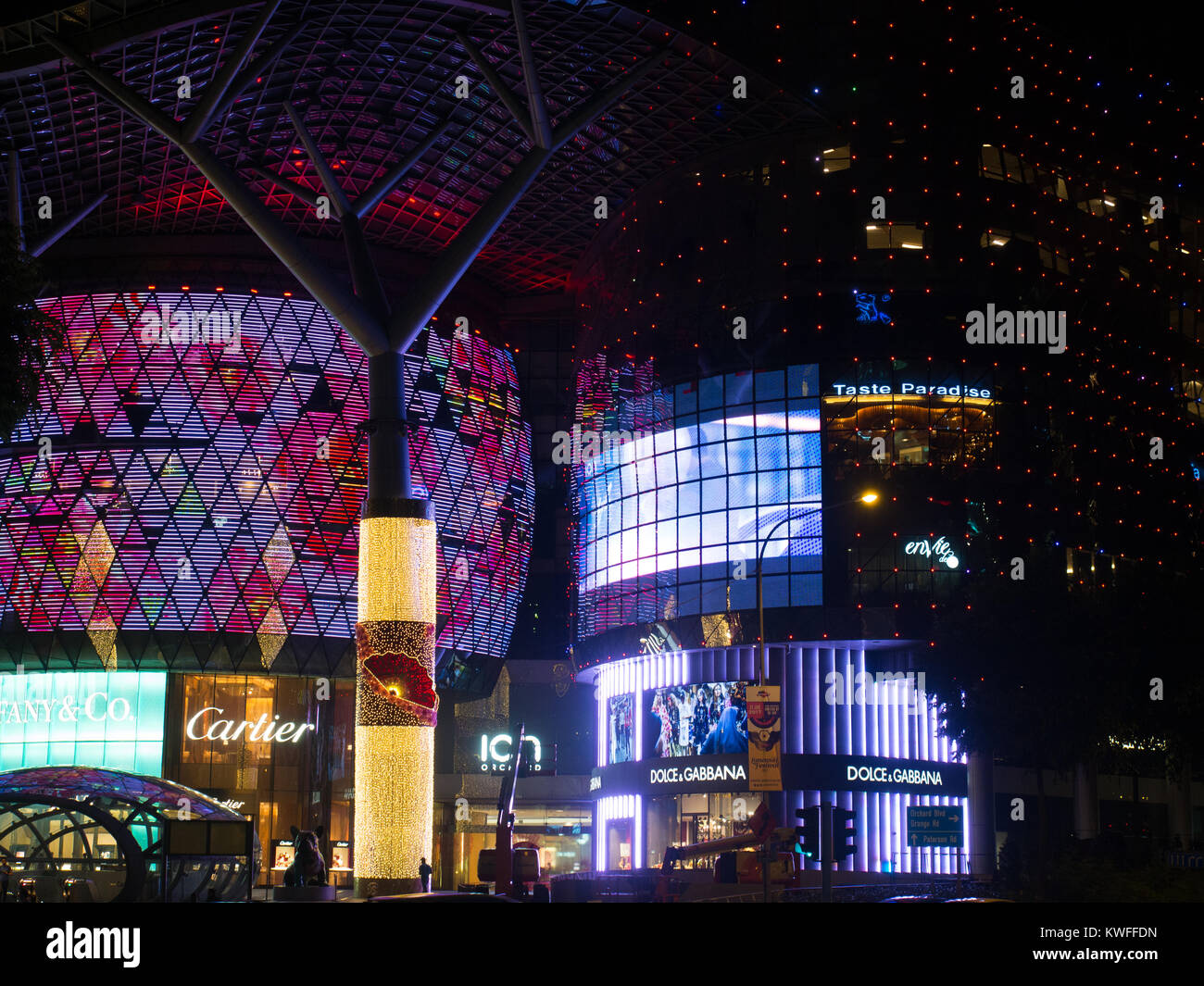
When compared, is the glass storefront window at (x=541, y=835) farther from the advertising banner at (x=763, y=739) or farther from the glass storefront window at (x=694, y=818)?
the advertising banner at (x=763, y=739)

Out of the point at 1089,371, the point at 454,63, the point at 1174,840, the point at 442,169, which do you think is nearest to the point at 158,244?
the point at 442,169

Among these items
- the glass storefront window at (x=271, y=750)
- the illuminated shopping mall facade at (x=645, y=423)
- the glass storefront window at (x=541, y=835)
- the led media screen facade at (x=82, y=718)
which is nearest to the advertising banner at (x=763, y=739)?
the illuminated shopping mall facade at (x=645, y=423)

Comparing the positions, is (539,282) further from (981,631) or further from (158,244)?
(981,631)

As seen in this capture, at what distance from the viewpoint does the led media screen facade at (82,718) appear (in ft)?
235

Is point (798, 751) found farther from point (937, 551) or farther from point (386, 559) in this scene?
point (386, 559)

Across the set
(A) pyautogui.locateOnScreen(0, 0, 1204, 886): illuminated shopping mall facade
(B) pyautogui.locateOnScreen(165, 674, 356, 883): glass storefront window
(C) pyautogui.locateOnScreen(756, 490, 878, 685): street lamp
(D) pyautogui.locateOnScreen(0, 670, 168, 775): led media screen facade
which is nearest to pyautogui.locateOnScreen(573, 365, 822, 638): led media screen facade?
(A) pyautogui.locateOnScreen(0, 0, 1204, 886): illuminated shopping mall facade

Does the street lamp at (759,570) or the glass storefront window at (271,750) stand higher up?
the street lamp at (759,570)

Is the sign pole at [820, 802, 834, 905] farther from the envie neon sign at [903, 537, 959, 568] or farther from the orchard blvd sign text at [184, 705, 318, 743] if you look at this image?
the orchard blvd sign text at [184, 705, 318, 743]

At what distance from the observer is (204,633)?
2805 inches

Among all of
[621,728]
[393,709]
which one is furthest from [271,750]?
[393,709]

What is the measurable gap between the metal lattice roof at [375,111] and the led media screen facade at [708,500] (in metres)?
10.7

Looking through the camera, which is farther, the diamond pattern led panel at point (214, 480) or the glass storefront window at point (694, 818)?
the diamond pattern led panel at point (214, 480)

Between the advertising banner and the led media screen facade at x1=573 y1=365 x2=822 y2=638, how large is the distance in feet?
81.2

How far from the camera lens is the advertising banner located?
1348 inches
